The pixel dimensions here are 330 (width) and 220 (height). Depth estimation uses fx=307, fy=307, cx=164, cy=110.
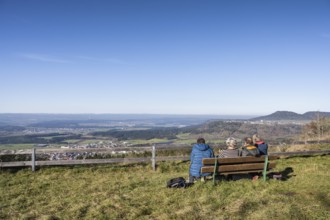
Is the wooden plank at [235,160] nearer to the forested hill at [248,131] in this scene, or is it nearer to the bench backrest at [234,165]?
the bench backrest at [234,165]

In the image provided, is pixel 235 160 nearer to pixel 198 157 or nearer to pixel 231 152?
pixel 231 152

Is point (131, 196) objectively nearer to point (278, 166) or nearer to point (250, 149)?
point (250, 149)

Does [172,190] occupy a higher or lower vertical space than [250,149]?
lower

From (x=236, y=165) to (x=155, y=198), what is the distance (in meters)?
2.73

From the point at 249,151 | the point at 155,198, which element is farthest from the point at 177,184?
the point at 249,151

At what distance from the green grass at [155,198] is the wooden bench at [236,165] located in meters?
0.33

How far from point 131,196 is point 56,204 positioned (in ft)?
5.95

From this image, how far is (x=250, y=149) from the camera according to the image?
31.2 feet

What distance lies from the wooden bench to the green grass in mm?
327

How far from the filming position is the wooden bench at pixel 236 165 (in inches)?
338

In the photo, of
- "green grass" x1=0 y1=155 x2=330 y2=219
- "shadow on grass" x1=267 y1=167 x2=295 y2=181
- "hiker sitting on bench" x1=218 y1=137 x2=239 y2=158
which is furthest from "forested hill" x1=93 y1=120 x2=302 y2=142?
"green grass" x1=0 y1=155 x2=330 y2=219

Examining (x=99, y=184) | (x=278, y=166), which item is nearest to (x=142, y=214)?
(x=99, y=184)

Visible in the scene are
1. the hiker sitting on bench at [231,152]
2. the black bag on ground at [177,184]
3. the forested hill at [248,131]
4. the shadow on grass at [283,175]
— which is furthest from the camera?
the forested hill at [248,131]

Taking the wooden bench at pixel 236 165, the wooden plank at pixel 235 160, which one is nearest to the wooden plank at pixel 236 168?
the wooden bench at pixel 236 165
